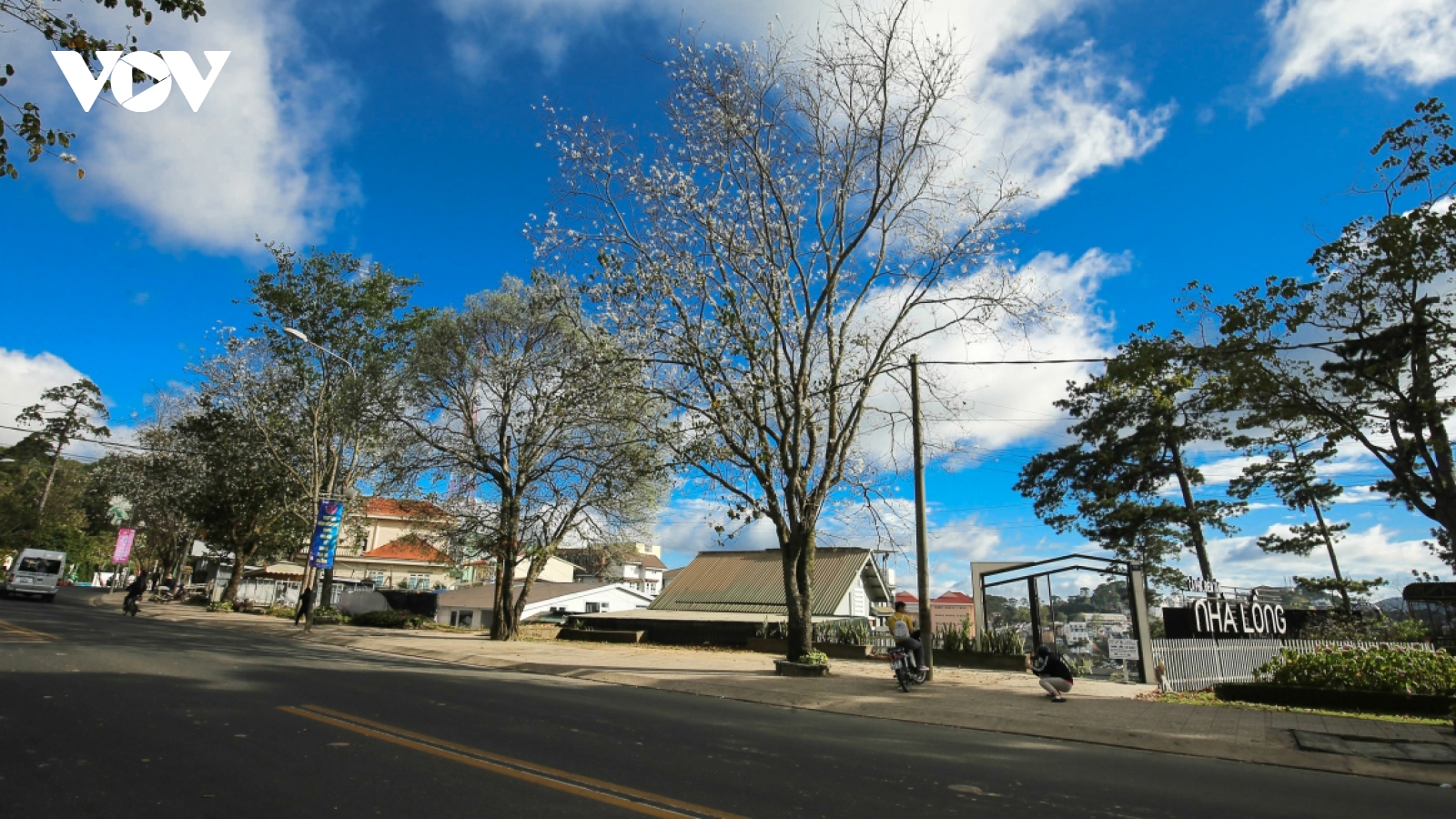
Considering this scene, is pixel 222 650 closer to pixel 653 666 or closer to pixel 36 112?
pixel 653 666

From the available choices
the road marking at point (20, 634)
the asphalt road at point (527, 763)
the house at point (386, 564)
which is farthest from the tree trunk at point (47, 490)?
the asphalt road at point (527, 763)

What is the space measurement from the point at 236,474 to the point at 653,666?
90.2 feet

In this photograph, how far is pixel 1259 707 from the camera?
39.7 feet

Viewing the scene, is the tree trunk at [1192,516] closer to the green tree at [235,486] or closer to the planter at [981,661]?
the planter at [981,661]

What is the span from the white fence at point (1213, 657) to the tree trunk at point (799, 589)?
6.84 m

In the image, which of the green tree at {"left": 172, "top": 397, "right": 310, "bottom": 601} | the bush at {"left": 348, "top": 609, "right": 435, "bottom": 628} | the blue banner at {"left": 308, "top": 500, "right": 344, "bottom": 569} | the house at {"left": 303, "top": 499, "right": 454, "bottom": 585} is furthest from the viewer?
the house at {"left": 303, "top": 499, "right": 454, "bottom": 585}

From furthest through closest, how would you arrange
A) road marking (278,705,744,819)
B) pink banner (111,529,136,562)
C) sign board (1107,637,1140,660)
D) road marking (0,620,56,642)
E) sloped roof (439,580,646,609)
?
sloped roof (439,580,646,609) → pink banner (111,529,136,562) → sign board (1107,637,1140,660) → road marking (0,620,56,642) → road marking (278,705,744,819)

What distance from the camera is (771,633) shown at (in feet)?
90.4

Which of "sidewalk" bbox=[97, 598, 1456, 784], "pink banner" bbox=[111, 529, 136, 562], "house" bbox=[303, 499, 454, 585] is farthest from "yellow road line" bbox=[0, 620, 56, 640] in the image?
"house" bbox=[303, 499, 454, 585]

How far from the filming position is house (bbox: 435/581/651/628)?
46.3 m

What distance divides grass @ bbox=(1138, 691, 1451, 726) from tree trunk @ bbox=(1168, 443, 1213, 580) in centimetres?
2091

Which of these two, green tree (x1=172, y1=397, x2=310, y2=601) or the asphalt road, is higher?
green tree (x1=172, y1=397, x2=310, y2=601)

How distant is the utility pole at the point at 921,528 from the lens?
589 inches

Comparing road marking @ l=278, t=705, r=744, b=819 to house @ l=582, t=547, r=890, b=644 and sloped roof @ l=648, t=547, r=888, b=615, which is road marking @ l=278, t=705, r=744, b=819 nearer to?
house @ l=582, t=547, r=890, b=644
